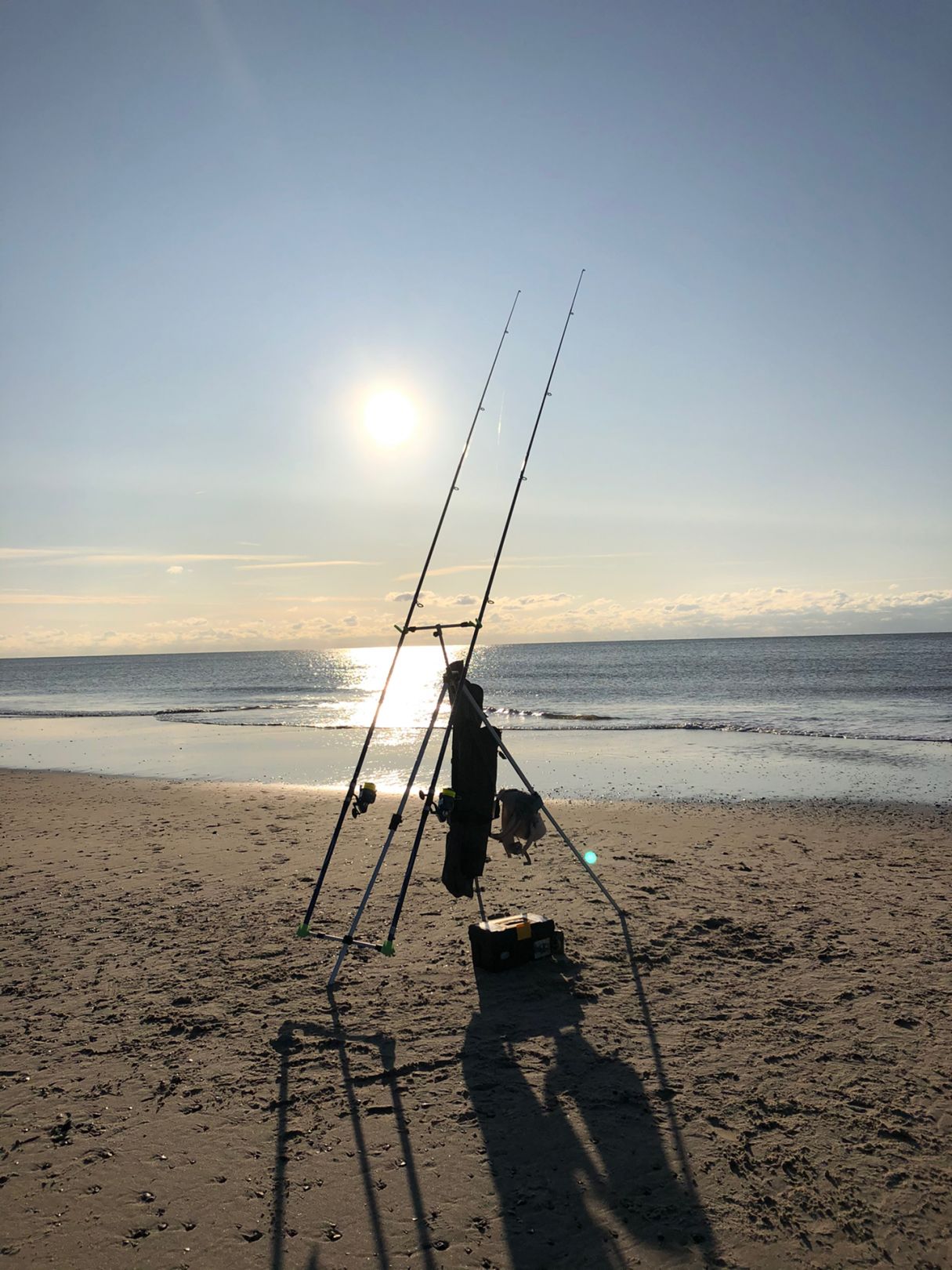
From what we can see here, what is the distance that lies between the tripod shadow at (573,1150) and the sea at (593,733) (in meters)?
9.08

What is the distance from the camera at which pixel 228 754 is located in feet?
68.3

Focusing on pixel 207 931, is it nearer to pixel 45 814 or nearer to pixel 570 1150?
pixel 570 1150

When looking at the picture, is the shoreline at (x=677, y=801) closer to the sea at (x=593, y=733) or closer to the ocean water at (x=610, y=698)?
the sea at (x=593, y=733)

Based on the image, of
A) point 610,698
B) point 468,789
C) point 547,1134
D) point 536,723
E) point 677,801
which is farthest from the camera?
point 610,698

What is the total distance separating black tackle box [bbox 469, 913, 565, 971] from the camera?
6.12 metres

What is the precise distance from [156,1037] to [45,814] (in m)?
8.96

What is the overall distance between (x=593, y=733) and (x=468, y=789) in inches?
764

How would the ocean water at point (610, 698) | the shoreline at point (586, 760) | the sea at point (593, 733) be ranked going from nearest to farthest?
the shoreline at point (586, 760)
the sea at point (593, 733)
the ocean water at point (610, 698)

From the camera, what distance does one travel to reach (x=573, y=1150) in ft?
13.1

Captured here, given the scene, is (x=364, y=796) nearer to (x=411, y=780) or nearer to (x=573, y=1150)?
(x=411, y=780)

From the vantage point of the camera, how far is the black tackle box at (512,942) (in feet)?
20.1

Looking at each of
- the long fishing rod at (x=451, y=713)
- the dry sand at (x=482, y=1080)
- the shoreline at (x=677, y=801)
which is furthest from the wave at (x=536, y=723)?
the long fishing rod at (x=451, y=713)

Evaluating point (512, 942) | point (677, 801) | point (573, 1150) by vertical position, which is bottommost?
point (677, 801)

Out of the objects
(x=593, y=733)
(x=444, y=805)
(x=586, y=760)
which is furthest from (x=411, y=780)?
(x=593, y=733)
